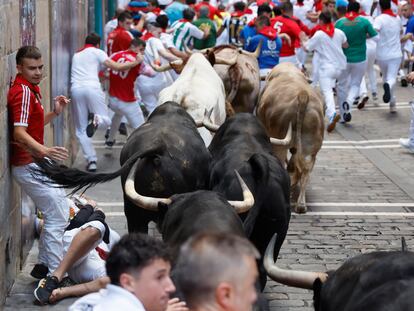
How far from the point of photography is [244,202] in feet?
22.8

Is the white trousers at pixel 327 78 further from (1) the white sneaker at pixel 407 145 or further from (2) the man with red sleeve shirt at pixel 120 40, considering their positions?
(2) the man with red sleeve shirt at pixel 120 40

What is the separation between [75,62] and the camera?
14070mm

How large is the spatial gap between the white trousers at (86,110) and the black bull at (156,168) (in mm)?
5089

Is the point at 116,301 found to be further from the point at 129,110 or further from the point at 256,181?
the point at 129,110

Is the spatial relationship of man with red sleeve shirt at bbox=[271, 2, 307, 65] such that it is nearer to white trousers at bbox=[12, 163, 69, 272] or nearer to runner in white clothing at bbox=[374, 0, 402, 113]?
runner in white clothing at bbox=[374, 0, 402, 113]

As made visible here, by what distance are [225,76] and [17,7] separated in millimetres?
5379

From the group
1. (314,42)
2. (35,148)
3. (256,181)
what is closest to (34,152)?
(35,148)

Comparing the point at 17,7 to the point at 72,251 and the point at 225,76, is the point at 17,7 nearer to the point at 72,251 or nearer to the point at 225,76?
the point at 72,251

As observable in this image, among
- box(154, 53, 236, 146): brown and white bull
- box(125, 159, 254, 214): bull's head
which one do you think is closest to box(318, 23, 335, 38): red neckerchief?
box(154, 53, 236, 146): brown and white bull

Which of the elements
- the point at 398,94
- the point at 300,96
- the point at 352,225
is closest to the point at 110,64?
the point at 300,96

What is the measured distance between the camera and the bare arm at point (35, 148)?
8.23 metres

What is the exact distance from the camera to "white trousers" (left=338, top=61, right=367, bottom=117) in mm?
18531

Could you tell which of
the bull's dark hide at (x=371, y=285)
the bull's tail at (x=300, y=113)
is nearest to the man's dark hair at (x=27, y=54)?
the bull's dark hide at (x=371, y=285)

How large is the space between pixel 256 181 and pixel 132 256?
3953 mm
